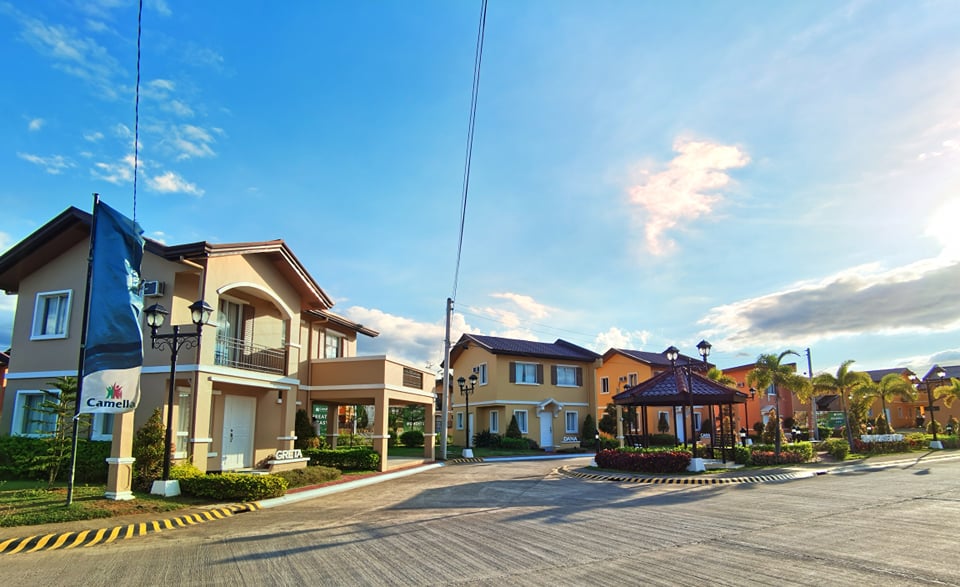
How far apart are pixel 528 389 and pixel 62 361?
24.8 m

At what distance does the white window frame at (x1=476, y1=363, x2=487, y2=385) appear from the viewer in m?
37.0

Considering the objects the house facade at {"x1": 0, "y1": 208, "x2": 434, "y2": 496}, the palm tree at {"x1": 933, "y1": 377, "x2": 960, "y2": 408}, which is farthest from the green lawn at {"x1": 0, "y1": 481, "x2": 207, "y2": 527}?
the palm tree at {"x1": 933, "y1": 377, "x2": 960, "y2": 408}

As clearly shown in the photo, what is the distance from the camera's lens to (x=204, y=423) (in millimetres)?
15344

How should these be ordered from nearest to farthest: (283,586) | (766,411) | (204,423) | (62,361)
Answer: (283,586) < (204,423) < (62,361) < (766,411)

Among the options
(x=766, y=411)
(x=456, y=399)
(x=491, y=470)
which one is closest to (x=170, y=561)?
(x=491, y=470)

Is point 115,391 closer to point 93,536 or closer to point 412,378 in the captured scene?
point 93,536

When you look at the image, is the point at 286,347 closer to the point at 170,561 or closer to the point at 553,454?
the point at 170,561

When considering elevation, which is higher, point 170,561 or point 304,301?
point 304,301

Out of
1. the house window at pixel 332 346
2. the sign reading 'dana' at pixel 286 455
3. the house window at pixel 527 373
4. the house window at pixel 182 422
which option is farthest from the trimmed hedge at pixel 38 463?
the house window at pixel 527 373

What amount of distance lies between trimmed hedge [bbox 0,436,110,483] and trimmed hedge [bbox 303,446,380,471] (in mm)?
6469

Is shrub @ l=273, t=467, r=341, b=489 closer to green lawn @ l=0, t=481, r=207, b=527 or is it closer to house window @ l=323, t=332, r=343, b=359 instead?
green lawn @ l=0, t=481, r=207, b=527

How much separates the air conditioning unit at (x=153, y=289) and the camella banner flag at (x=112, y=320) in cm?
323

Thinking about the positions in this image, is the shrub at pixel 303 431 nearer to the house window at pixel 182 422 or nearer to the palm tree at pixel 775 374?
the house window at pixel 182 422

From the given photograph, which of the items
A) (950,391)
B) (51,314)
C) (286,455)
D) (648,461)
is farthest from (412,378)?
(950,391)
